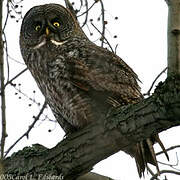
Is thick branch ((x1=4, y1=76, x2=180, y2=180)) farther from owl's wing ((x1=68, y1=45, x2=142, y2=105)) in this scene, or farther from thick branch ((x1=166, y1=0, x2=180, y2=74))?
owl's wing ((x1=68, y1=45, x2=142, y2=105))

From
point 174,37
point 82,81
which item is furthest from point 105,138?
point 82,81

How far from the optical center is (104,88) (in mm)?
4879

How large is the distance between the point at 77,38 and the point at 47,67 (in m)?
0.75

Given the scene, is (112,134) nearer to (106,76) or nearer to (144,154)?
(144,154)

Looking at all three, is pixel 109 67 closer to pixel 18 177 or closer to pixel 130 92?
pixel 130 92

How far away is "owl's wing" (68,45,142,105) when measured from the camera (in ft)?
16.0

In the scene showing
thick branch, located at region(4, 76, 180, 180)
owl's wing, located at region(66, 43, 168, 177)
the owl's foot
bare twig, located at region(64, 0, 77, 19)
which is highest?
bare twig, located at region(64, 0, 77, 19)

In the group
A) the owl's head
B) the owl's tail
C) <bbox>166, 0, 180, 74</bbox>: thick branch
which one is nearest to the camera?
<bbox>166, 0, 180, 74</bbox>: thick branch

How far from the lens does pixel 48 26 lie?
232 inches

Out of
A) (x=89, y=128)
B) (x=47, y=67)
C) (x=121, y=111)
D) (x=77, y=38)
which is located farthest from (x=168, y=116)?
(x=77, y=38)

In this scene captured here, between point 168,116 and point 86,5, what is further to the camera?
point 86,5

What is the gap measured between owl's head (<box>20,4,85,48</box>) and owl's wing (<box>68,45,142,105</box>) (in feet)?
2.37

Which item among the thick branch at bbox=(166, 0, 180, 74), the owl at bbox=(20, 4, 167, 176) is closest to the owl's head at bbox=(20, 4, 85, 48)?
the owl at bbox=(20, 4, 167, 176)

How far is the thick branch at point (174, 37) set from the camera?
3418mm
